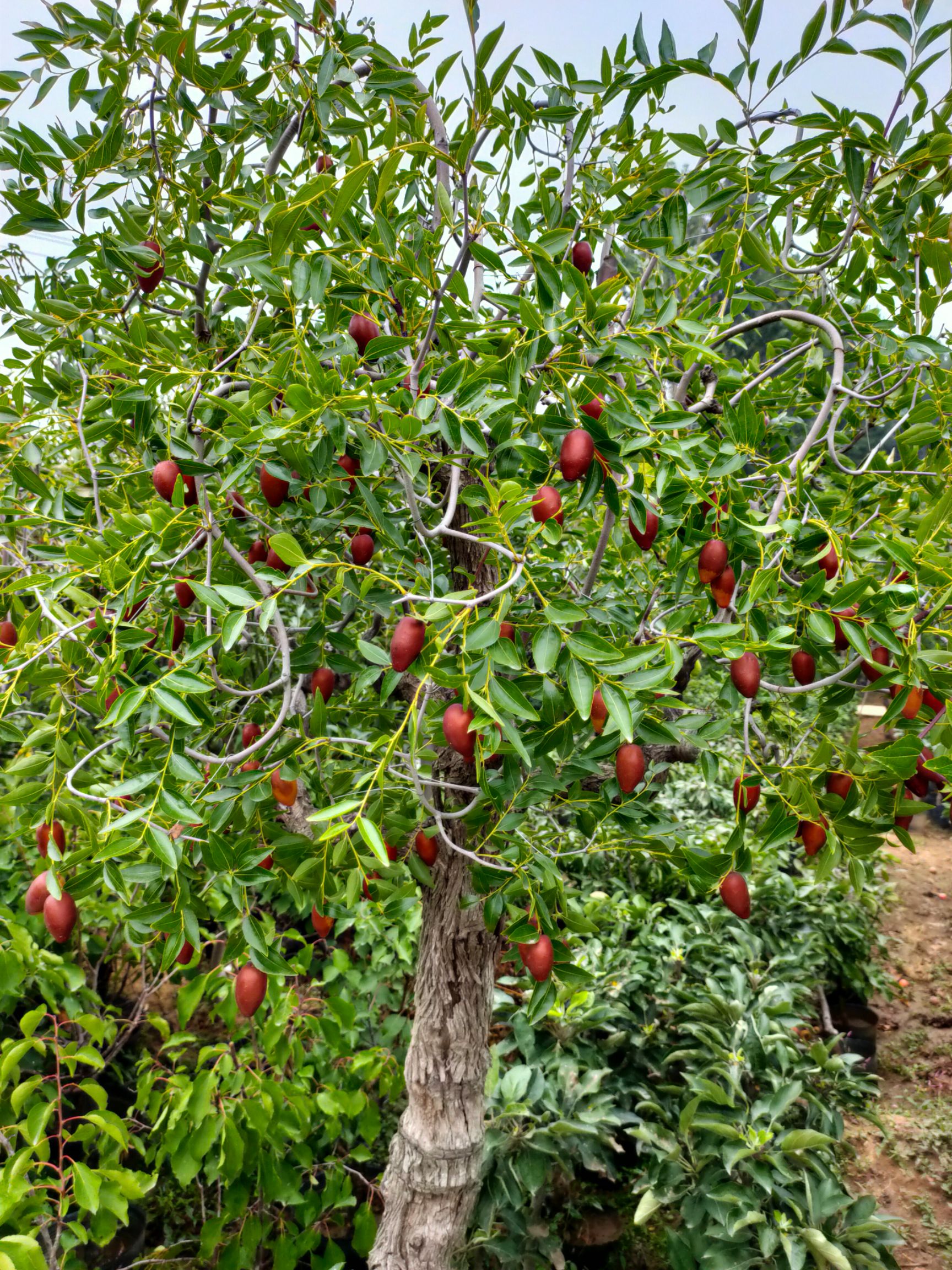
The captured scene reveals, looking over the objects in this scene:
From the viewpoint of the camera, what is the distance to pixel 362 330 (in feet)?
3.19

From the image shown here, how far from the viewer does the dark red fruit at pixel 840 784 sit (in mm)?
1001

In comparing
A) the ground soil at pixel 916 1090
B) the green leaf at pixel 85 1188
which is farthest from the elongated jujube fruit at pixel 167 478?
the ground soil at pixel 916 1090

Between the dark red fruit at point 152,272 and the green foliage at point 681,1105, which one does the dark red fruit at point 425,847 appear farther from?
the dark red fruit at point 152,272

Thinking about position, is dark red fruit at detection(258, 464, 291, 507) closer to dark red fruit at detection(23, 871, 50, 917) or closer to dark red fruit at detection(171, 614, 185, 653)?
dark red fruit at detection(171, 614, 185, 653)

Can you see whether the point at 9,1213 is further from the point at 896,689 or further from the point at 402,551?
the point at 896,689

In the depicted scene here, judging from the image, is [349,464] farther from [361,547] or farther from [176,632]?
[176,632]

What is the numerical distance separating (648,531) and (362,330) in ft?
1.42

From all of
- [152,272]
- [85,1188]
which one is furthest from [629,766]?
[85,1188]

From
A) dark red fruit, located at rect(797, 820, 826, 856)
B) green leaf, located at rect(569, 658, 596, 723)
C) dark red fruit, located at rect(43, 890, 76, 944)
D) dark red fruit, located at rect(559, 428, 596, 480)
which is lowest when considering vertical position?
dark red fruit, located at rect(43, 890, 76, 944)

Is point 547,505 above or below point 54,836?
above

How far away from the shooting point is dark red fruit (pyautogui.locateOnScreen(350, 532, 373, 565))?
1.02m

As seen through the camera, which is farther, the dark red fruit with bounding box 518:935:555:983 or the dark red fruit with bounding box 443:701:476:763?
the dark red fruit with bounding box 518:935:555:983

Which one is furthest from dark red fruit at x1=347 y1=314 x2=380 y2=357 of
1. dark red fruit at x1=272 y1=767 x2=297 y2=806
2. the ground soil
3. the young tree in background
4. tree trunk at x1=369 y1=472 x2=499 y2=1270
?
the ground soil

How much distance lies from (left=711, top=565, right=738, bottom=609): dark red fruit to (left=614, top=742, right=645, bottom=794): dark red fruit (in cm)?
23
